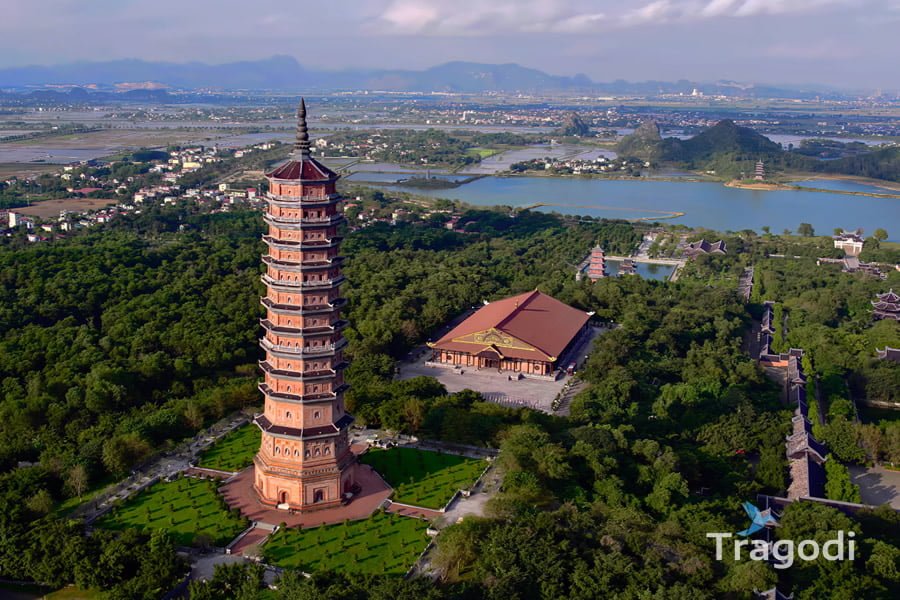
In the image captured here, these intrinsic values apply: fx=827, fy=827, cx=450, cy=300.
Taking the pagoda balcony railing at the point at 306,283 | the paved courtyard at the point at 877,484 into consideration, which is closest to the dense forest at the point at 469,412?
the paved courtyard at the point at 877,484

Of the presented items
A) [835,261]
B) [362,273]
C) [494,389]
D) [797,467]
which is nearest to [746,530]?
[797,467]

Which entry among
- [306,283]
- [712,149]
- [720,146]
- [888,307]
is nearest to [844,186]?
[720,146]

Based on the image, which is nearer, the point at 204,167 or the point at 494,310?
the point at 494,310

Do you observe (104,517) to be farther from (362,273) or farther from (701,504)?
(362,273)

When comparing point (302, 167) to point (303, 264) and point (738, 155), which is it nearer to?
point (303, 264)

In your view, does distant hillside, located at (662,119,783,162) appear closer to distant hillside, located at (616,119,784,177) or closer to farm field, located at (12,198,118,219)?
distant hillside, located at (616,119,784,177)

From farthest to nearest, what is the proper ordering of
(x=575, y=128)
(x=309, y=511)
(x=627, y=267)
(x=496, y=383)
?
1. (x=575, y=128)
2. (x=627, y=267)
3. (x=496, y=383)
4. (x=309, y=511)

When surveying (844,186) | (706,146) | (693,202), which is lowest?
(693,202)

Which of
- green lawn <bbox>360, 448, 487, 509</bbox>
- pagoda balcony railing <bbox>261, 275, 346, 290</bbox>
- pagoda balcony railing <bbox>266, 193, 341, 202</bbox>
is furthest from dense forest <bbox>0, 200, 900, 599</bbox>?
pagoda balcony railing <bbox>266, 193, 341, 202</bbox>
